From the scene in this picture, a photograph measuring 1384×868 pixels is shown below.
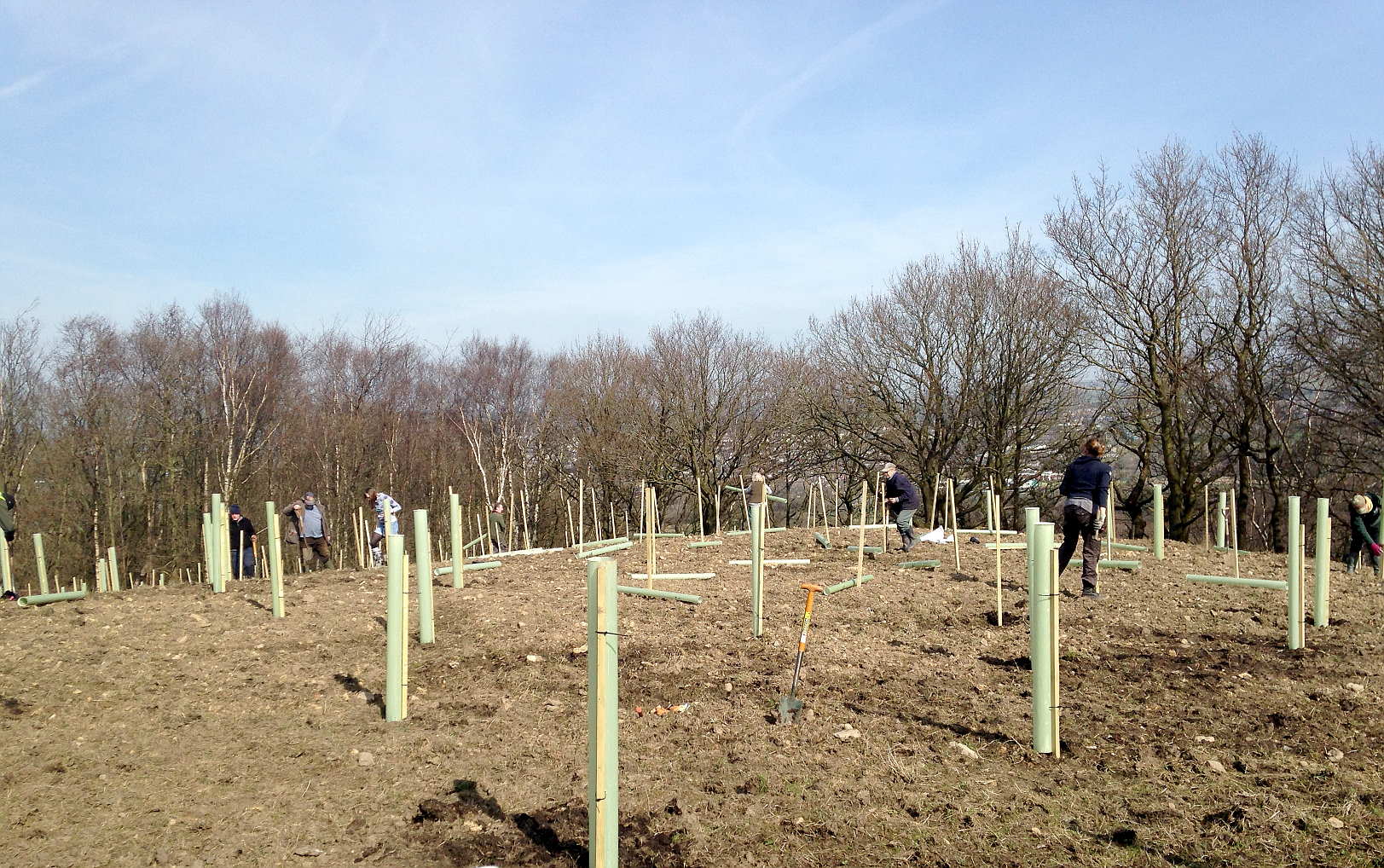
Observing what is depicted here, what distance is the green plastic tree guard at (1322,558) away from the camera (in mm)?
7195

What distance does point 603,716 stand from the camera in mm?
3221

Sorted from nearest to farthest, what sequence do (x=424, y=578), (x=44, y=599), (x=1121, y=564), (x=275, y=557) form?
(x=424, y=578), (x=275, y=557), (x=44, y=599), (x=1121, y=564)

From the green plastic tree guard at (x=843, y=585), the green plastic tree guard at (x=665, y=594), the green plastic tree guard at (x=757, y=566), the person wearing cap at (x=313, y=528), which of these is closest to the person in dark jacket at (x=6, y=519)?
the person wearing cap at (x=313, y=528)

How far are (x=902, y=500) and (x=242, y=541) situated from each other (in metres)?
10.7

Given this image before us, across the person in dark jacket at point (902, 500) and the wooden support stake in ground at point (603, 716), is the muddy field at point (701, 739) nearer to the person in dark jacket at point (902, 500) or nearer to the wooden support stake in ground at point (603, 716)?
the wooden support stake in ground at point (603, 716)

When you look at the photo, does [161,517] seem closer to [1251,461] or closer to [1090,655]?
[1090,655]

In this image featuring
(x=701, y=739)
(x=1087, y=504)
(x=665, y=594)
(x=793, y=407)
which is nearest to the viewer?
(x=701, y=739)

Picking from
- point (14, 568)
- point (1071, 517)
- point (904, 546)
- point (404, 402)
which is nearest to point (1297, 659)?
point (1071, 517)

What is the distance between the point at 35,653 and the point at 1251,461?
26.2 m

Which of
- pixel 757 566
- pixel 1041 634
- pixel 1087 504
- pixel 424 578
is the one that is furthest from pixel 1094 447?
pixel 424 578

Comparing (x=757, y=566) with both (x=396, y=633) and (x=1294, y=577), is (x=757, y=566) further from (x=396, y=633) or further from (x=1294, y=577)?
(x=1294, y=577)

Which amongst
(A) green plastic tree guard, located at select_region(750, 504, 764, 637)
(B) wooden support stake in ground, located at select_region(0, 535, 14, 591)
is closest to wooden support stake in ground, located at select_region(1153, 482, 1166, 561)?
(A) green plastic tree guard, located at select_region(750, 504, 764, 637)

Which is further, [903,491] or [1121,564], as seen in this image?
[903,491]

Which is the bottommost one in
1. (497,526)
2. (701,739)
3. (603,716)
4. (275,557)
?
(497,526)
